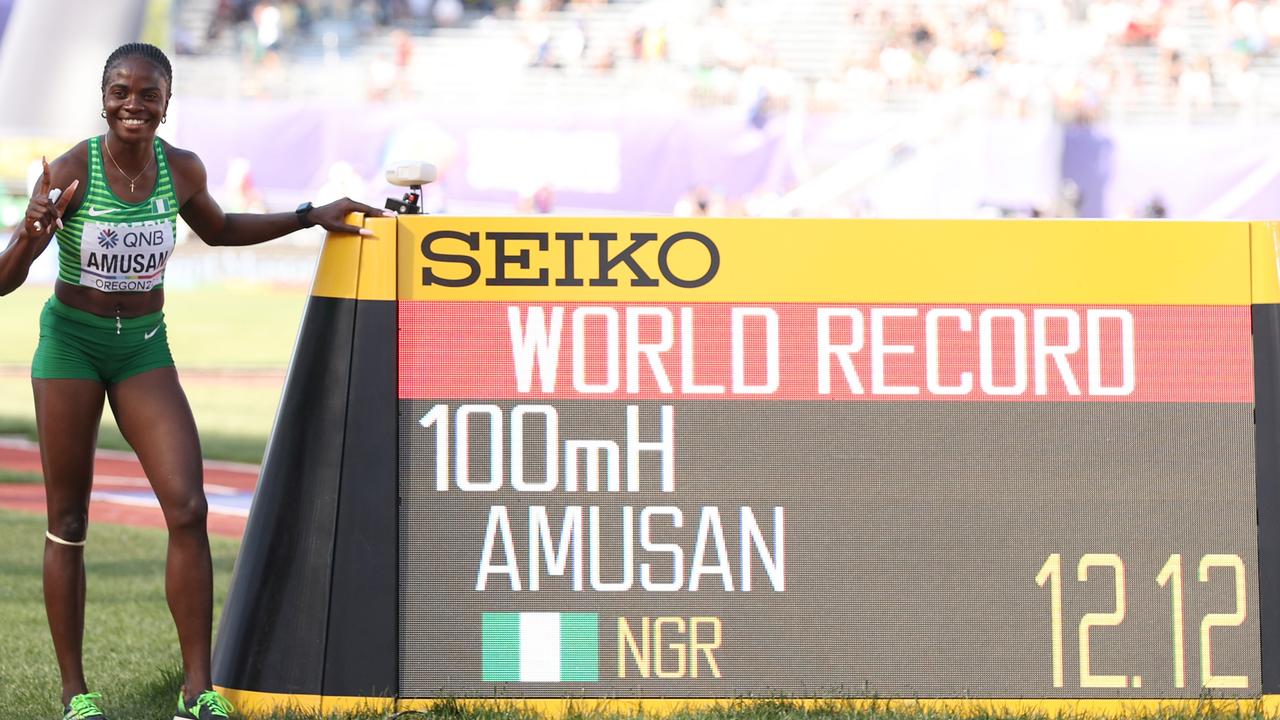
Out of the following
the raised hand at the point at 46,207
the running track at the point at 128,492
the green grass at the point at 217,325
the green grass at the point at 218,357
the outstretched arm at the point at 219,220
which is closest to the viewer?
the raised hand at the point at 46,207

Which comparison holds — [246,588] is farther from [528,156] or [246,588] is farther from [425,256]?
[528,156]

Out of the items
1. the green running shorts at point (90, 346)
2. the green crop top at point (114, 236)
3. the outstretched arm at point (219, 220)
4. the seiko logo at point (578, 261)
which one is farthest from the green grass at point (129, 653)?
the outstretched arm at point (219, 220)

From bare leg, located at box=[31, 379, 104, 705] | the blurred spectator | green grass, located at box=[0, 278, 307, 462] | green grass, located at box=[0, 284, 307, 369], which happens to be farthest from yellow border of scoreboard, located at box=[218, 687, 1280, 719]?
the blurred spectator

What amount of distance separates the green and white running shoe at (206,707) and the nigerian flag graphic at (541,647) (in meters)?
0.67

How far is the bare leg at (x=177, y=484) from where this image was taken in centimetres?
446

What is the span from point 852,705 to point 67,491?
2.14 meters

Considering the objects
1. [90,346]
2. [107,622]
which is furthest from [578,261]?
[107,622]

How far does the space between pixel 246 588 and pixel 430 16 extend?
103ft

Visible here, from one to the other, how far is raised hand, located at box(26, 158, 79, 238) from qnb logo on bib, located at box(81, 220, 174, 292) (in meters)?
0.10

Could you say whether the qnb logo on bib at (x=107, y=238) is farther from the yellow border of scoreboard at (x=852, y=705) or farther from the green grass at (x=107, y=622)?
the green grass at (x=107, y=622)

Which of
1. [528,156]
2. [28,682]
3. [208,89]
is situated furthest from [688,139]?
[28,682]

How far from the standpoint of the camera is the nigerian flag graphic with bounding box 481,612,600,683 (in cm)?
442

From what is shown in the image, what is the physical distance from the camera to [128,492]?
10.9 m

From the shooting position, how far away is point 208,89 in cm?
2964
